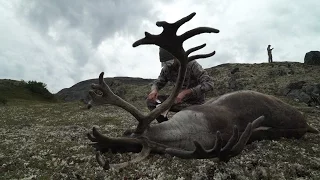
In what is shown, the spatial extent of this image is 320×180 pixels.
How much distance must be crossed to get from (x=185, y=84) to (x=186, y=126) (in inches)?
125

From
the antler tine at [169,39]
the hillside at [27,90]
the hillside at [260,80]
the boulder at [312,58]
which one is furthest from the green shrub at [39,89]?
the antler tine at [169,39]

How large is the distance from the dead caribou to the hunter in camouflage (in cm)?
89

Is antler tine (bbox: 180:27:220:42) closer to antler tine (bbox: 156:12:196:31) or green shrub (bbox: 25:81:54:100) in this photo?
antler tine (bbox: 156:12:196:31)

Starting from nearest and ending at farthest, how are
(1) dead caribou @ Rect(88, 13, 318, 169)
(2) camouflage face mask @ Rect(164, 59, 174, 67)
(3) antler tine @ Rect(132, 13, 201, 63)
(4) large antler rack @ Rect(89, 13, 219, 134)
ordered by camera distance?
(1) dead caribou @ Rect(88, 13, 318, 169)
(3) antler tine @ Rect(132, 13, 201, 63)
(4) large antler rack @ Rect(89, 13, 219, 134)
(2) camouflage face mask @ Rect(164, 59, 174, 67)

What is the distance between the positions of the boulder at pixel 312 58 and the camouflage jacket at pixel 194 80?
35977 mm

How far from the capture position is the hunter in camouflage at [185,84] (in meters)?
8.99

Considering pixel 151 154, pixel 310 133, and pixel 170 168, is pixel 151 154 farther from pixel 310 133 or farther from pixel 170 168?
pixel 310 133

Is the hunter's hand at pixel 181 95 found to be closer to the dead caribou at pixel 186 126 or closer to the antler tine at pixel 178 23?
the dead caribou at pixel 186 126

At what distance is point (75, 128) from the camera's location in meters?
14.5

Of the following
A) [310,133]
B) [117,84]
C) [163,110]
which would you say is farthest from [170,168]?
[117,84]

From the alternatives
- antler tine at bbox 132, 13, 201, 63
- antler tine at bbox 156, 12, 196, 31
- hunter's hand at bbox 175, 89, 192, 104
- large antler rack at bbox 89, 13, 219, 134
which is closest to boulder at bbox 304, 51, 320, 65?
hunter's hand at bbox 175, 89, 192, 104

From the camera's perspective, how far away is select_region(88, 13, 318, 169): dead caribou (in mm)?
5664

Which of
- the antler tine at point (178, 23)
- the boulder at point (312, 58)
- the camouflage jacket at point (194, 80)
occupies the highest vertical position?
the boulder at point (312, 58)

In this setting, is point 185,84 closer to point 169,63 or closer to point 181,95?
point 169,63
